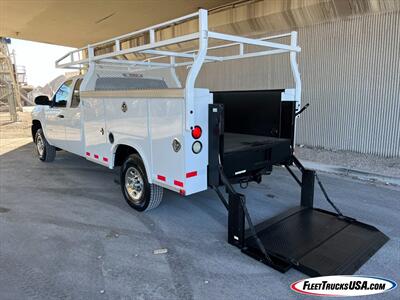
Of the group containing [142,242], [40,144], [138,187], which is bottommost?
[142,242]

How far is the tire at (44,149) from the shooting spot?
7.41m

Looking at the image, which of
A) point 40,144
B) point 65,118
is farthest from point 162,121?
point 40,144

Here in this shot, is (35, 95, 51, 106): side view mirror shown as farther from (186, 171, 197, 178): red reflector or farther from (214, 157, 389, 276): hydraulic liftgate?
(214, 157, 389, 276): hydraulic liftgate

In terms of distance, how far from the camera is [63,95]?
20.3 feet

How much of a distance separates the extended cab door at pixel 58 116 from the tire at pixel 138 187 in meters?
2.43

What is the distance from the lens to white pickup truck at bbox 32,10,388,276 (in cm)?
314

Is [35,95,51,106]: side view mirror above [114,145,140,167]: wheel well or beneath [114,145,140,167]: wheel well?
above

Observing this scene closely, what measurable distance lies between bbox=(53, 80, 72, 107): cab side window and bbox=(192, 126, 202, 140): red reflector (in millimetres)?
3729

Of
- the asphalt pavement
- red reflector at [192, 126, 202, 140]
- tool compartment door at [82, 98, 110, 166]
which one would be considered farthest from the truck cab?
red reflector at [192, 126, 202, 140]

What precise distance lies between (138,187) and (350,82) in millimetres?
5809

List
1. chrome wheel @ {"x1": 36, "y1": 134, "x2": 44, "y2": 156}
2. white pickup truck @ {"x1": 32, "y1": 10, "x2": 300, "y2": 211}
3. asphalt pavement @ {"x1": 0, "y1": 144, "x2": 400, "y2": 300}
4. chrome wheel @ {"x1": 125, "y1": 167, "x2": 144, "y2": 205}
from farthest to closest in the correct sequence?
chrome wheel @ {"x1": 36, "y1": 134, "x2": 44, "y2": 156} < chrome wheel @ {"x1": 125, "y1": 167, "x2": 144, "y2": 205} < white pickup truck @ {"x1": 32, "y1": 10, "x2": 300, "y2": 211} < asphalt pavement @ {"x1": 0, "y1": 144, "x2": 400, "y2": 300}

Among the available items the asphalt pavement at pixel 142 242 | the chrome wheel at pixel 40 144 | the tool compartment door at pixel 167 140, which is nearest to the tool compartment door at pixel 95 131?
the asphalt pavement at pixel 142 242

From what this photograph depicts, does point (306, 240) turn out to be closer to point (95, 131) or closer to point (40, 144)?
point (95, 131)

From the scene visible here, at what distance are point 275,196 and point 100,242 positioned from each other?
2795mm
